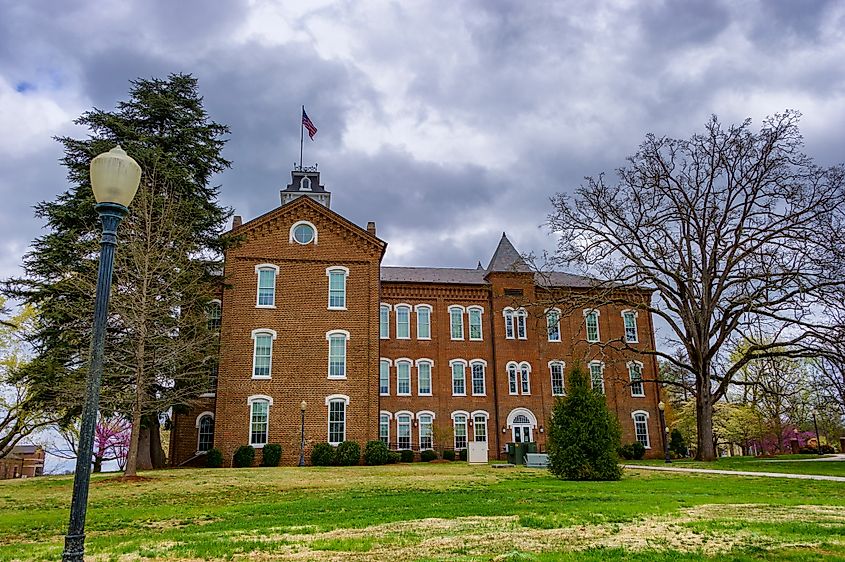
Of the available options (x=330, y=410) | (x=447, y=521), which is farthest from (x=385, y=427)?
(x=447, y=521)

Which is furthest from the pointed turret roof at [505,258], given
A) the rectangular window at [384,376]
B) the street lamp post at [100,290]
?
the street lamp post at [100,290]

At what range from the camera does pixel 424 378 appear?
37.6 meters

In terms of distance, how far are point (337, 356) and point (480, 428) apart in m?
11.0

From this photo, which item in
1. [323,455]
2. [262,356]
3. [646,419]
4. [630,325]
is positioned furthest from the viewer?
[630,325]

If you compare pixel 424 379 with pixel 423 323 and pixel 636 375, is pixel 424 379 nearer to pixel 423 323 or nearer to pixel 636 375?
pixel 423 323

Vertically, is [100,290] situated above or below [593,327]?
below

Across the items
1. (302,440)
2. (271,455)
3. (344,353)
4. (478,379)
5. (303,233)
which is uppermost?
(303,233)

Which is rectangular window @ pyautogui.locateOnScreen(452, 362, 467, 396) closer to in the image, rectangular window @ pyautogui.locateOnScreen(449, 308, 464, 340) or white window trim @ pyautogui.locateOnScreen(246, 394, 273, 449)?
rectangular window @ pyautogui.locateOnScreen(449, 308, 464, 340)

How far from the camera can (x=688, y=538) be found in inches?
304

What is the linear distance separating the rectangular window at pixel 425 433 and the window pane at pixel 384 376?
8.60 ft

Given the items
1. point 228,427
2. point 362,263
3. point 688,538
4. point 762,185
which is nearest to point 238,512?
point 688,538

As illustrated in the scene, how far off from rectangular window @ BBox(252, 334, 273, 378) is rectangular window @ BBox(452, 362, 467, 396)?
12.0 meters

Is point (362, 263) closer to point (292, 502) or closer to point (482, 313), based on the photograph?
point (482, 313)

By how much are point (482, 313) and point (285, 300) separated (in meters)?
13.2
